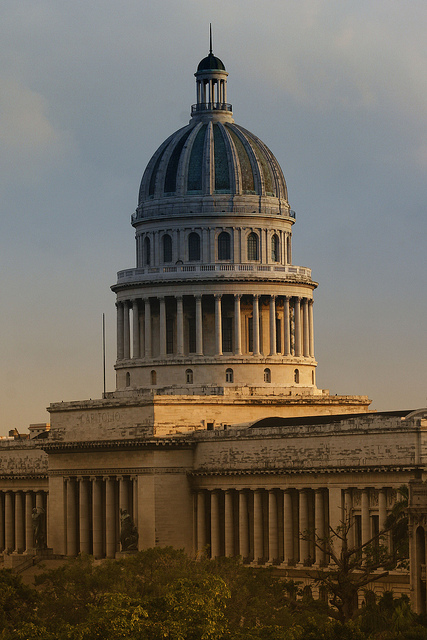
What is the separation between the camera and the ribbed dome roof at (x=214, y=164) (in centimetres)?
17712

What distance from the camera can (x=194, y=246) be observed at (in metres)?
178

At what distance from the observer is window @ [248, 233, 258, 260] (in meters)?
178

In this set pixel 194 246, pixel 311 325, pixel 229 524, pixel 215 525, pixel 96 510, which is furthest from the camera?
pixel 311 325

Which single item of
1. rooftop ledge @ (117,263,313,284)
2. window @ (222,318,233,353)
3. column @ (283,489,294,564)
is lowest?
column @ (283,489,294,564)

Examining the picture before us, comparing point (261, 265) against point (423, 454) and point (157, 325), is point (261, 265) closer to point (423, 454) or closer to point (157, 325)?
point (157, 325)

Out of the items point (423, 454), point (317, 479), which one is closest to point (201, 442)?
point (317, 479)

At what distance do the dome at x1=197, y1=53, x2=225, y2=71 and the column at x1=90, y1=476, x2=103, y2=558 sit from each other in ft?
133

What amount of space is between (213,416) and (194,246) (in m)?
23.3

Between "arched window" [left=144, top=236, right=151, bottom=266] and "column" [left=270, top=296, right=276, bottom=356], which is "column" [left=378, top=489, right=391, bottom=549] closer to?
"column" [left=270, top=296, right=276, bottom=356]

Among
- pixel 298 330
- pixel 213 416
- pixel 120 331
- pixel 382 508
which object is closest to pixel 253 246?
pixel 298 330

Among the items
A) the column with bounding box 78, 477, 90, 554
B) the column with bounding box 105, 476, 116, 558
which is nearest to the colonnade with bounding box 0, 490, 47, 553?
the column with bounding box 78, 477, 90, 554

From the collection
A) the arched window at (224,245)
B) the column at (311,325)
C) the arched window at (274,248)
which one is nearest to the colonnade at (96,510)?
the arched window at (224,245)

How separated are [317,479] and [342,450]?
4.03m

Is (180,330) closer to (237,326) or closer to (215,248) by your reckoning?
(237,326)
